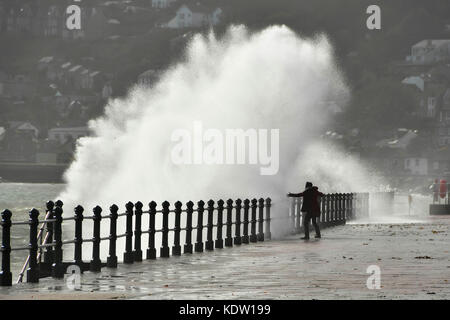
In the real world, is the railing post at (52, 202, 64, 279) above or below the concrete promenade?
above

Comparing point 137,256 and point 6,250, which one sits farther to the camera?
point 137,256

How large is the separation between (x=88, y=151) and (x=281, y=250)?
59964 mm

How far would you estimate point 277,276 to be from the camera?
71.4ft

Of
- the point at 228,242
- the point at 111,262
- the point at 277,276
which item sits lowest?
the point at 277,276

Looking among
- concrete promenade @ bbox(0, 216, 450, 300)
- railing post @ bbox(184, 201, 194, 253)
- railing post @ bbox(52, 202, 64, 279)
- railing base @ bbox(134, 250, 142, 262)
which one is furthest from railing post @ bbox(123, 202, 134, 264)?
railing post @ bbox(52, 202, 64, 279)

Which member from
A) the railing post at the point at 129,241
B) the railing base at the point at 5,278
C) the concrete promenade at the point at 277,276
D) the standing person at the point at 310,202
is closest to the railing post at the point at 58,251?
the concrete promenade at the point at 277,276

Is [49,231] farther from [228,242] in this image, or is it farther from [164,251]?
[228,242]

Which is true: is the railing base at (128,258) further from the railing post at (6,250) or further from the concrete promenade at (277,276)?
the railing post at (6,250)

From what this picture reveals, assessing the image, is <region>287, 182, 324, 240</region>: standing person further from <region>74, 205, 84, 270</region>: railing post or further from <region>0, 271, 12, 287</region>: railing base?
<region>0, 271, 12, 287</region>: railing base

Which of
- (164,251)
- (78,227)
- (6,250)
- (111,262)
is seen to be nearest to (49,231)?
(78,227)

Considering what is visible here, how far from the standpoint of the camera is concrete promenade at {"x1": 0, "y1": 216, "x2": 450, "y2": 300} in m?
18.2

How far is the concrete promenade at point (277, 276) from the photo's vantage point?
1825 centimetres

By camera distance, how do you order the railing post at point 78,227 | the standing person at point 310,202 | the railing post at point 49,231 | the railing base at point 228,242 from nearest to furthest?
the railing post at point 78,227
the railing post at point 49,231
the railing base at point 228,242
the standing person at point 310,202
